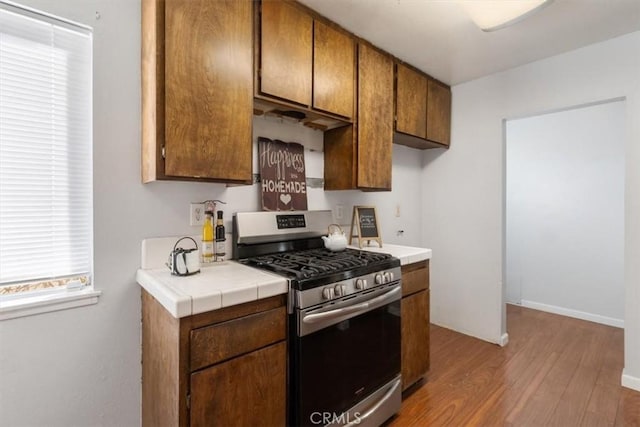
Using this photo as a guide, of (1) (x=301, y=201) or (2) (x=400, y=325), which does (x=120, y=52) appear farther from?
(2) (x=400, y=325)

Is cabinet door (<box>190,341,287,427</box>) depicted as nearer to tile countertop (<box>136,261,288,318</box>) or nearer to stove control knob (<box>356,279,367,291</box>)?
tile countertop (<box>136,261,288,318</box>)

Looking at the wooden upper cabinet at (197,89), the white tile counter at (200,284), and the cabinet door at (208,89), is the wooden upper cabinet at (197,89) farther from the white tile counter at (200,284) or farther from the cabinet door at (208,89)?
the white tile counter at (200,284)

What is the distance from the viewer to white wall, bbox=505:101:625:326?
10.4 feet

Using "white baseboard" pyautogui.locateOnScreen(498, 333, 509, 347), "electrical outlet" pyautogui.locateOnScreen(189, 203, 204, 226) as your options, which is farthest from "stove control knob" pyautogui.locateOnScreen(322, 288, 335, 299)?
"white baseboard" pyautogui.locateOnScreen(498, 333, 509, 347)

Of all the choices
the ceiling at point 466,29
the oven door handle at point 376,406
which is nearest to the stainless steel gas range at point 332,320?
the oven door handle at point 376,406

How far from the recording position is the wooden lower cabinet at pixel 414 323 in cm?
196

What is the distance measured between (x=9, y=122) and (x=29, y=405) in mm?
1178

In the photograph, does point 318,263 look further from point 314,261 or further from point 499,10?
point 499,10

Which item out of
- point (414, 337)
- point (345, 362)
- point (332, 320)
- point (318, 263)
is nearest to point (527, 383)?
point (414, 337)

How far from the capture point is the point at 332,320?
144cm

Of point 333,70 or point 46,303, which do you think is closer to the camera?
point 46,303

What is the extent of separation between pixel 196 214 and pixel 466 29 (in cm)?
202

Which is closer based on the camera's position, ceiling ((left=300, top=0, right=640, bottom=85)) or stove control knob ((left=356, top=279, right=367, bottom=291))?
stove control knob ((left=356, top=279, right=367, bottom=291))

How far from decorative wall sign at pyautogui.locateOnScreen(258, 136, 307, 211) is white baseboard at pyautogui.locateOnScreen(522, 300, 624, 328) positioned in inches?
129
